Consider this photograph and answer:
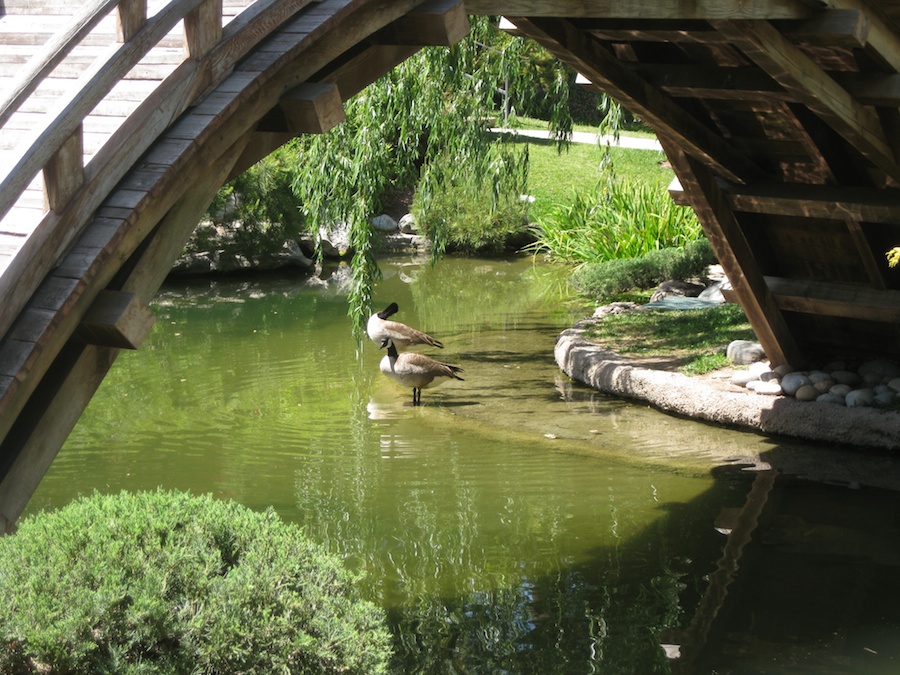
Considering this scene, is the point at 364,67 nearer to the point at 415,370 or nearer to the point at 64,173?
Answer: the point at 64,173

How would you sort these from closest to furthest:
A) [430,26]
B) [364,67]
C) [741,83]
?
[430,26] < [364,67] < [741,83]

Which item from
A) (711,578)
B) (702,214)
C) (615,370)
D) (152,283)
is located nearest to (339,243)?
(615,370)

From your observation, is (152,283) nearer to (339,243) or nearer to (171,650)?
(171,650)

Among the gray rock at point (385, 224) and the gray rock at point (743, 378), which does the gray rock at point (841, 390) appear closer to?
the gray rock at point (743, 378)

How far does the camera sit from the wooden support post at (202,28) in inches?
136

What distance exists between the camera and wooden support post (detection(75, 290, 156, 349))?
3389 millimetres

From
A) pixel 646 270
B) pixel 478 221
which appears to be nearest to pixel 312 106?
pixel 646 270

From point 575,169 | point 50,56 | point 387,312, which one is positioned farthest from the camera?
point 575,169

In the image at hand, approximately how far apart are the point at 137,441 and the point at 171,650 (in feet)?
17.0

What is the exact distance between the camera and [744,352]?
9039mm

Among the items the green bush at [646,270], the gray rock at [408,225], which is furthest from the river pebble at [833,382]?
the gray rock at [408,225]

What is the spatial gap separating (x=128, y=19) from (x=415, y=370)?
5856 millimetres

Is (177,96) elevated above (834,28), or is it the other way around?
(834,28)

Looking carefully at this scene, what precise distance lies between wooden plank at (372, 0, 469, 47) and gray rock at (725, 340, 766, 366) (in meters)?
5.42
